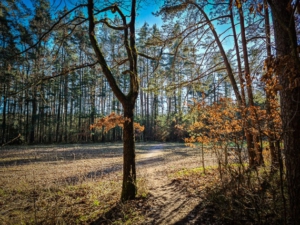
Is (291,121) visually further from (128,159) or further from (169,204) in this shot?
(128,159)

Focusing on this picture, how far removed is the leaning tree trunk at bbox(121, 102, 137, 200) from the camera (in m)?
4.70

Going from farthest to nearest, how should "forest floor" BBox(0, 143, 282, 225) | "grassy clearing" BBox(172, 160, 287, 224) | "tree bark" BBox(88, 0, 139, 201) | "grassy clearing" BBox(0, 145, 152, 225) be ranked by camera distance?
"tree bark" BBox(88, 0, 139, 201) < "grassy clearing" BBox(0, 145, 152, 225) < "forest floor" BBox(0, 143, 282, 225) < "grassy clearing" BBox(172, 160, 287, 224)

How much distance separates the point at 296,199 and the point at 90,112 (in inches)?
1098

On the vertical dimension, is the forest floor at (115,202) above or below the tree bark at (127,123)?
below

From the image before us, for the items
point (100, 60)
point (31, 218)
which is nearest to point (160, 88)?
point (100, 60)

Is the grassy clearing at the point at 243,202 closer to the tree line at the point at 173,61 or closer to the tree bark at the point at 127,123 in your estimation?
the tree line at the point at 173,61

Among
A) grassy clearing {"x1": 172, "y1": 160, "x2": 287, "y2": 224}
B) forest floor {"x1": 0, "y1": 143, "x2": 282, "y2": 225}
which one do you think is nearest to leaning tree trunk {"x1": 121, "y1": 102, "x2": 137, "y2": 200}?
forest floor {"x1": 0, "y1": 143, "x2": 282, "y2": 225}

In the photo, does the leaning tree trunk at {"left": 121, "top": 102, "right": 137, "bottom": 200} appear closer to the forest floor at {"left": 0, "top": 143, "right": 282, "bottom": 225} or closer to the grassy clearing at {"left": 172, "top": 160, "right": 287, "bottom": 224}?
the forest floor at {"left": 0, "top": 143, "right": 282, "bottom": 225}

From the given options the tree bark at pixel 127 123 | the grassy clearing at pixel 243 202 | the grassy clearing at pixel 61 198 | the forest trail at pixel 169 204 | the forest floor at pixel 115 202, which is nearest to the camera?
the grassy clearing at pixel 243 202

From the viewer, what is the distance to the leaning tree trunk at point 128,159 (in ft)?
15.4

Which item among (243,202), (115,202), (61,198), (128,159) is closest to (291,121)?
(243,202)

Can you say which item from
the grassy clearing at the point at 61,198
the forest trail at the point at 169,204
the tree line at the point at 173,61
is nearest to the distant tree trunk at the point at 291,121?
the tree line at the point at 173,61

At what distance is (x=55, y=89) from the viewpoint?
2456 centimetres

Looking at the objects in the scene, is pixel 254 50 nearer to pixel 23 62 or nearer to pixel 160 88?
pixel 160 88
